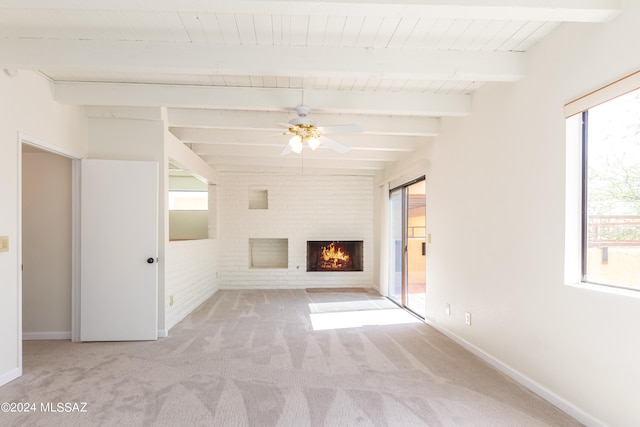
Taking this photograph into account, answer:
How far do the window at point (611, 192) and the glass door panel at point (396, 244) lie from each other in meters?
3.78

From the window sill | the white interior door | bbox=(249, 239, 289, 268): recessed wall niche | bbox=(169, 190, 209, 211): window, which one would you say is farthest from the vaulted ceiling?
bbox=(169, 190, 209, 211): window

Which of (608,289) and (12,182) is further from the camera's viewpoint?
(12,182)

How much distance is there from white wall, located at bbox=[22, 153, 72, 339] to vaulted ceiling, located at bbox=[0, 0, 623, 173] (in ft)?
3.45

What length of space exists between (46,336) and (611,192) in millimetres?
5250

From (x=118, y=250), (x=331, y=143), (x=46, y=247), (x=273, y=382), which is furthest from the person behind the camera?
(x=46, y=247)

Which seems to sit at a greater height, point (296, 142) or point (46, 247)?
point (296, 142)

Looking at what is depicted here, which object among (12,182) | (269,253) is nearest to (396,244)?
(269,253)

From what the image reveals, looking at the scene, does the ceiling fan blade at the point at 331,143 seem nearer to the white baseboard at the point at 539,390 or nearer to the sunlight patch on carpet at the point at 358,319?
the sunlight patch on carpet at the point at 358,319

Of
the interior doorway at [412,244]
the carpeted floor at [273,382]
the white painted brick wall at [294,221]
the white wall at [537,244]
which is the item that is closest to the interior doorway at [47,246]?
the carpeted floor at [273,382]

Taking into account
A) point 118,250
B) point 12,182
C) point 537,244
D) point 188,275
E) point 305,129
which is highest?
point 305,129

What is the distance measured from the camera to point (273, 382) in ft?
9.97

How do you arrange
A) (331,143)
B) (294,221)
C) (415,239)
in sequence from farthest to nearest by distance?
(294,221) → (415,239) → (331,143)

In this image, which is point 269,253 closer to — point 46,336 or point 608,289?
point 46,336

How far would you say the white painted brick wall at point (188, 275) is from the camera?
A: 15.7 ft
